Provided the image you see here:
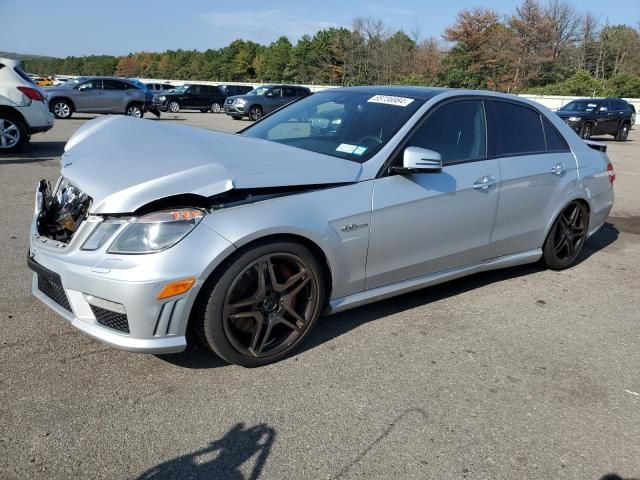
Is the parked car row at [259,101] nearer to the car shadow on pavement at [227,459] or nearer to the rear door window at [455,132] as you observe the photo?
the rear door window at [455,132]

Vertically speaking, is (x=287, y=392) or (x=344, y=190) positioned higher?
(x=344, y=190)

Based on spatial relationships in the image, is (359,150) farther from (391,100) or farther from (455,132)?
(455,132)

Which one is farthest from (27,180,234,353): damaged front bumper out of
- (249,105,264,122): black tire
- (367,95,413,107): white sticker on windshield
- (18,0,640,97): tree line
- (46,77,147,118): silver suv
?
(18,0,640,97): tree line

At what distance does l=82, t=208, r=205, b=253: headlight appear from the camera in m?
2.66

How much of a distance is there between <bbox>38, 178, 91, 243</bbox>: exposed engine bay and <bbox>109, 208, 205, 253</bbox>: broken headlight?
329 millimetres

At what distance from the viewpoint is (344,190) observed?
3252 millimetres

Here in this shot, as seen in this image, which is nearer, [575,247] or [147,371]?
[147,371]

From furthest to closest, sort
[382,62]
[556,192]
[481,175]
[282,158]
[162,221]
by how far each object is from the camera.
→ 1. [382,62]
2. [556,192]
3. [481,175]
4. [282,158]
5. [162,221]

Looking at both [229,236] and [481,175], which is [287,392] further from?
[481,175]

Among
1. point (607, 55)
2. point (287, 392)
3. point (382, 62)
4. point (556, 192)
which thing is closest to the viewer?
point (287, 392)

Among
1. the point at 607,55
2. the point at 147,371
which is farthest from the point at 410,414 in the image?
the point at 607,55

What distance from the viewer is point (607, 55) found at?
56.2m

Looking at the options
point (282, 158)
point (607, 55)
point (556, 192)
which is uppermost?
point (607, 55)

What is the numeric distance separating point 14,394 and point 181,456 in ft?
3.22
